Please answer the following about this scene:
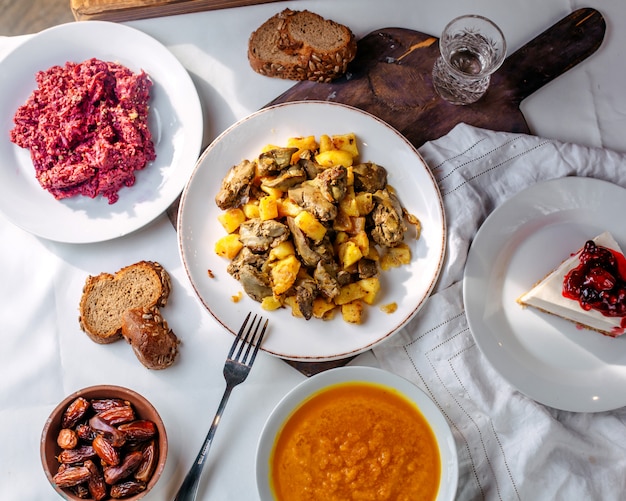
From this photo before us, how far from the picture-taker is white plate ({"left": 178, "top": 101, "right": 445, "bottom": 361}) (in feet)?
8.48

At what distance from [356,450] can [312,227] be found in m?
0.81

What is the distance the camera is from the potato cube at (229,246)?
2588mm

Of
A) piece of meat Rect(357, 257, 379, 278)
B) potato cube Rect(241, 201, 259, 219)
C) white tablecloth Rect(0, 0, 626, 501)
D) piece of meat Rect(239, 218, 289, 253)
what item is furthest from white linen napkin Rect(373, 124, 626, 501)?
potato cube Rect(241, 201, 259, 219)

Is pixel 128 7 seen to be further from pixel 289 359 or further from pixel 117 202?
pixel 289 359

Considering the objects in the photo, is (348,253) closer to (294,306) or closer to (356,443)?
(294,306)


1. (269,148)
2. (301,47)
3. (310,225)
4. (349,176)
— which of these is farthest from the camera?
(301,47)

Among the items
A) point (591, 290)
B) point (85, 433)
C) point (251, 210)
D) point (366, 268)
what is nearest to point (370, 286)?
point (366, 268)

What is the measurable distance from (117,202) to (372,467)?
1422 millimetres

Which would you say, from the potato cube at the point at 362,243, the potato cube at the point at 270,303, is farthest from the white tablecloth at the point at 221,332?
the potato cube at the point at 362,243

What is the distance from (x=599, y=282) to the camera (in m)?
2.52

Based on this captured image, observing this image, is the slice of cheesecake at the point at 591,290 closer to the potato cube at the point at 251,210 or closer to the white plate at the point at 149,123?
the potato cube at the point at 251,210

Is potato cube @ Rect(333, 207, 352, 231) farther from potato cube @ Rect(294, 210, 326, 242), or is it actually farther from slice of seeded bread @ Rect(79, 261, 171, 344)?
slice of seeded bread @ Rect(79, 261, 171, 344)

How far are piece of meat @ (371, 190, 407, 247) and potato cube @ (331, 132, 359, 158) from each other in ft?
0.64

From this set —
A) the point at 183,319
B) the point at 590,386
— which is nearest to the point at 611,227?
the point at 590,386
